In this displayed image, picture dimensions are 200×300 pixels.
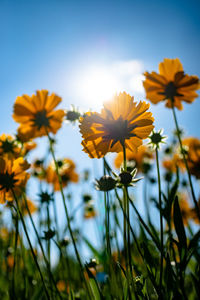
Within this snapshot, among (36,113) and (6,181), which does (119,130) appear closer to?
(6,181)

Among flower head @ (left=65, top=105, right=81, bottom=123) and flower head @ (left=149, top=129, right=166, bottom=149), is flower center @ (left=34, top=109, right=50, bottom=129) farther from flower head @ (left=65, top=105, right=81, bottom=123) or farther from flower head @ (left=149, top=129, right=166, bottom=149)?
flower head @ (left=149, top=129, right=166, bottom=149)

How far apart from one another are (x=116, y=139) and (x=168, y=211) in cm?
35

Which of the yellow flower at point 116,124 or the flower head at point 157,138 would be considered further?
the flower head at point 157,138

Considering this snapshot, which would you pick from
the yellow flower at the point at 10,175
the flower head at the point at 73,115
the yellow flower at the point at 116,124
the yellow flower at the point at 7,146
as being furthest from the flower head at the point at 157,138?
the yellow flower at the point at 7,146

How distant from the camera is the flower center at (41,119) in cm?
147

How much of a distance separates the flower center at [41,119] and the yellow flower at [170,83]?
66cm

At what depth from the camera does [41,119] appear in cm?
148

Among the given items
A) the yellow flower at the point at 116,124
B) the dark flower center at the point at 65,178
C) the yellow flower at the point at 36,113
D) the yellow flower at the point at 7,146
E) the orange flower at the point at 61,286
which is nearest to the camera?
the yellow flower at the point at 116,124

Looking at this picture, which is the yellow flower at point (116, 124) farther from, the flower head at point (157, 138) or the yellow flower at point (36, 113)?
the yellow flower at point (36, 113)

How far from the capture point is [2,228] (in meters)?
3.38

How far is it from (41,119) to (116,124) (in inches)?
28.6

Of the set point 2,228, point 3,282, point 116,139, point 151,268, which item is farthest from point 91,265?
point 2,228

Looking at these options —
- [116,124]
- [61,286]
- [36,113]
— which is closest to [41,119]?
[36,113]

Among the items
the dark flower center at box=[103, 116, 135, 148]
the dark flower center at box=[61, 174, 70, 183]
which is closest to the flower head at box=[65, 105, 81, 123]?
the dark flower center at box=[103, 116, 135, 148]
